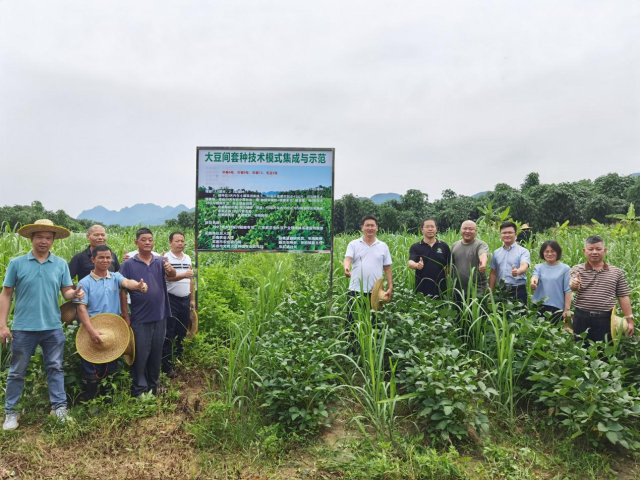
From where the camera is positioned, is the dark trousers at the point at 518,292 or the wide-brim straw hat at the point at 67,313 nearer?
the wide-brim straw hat at the point at 67,313

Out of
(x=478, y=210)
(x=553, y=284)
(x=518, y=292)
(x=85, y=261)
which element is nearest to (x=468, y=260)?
(x=518, y=292)

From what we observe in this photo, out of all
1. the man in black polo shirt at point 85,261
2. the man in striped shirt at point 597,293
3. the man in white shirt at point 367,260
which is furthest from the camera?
the man in white shirt at point 367,260

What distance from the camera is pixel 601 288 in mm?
4273

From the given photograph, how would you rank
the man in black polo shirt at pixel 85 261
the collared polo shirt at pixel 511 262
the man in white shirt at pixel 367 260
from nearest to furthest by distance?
the man in black polo shirt at pixel 85 261
the man in white shirt at pixel 367 260
the collared polo shirt at pixel 511 262

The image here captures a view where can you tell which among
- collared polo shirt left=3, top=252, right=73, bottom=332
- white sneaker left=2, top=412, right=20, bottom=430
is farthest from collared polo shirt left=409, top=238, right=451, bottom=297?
white sneaker left=2, top=412, right=20, bottom=430

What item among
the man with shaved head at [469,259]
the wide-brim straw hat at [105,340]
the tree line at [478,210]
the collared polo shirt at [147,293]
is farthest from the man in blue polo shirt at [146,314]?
the tree line at [478,210]

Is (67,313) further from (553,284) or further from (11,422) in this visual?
(553,284)

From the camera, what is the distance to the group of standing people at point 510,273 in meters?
4.28

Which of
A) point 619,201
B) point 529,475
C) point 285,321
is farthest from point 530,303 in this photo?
point 619,201

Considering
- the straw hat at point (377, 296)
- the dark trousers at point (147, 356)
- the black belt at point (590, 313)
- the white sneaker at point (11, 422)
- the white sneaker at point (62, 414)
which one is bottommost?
the white sneaker at point (11, 422)

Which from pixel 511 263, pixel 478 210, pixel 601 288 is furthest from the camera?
pixel 478 210

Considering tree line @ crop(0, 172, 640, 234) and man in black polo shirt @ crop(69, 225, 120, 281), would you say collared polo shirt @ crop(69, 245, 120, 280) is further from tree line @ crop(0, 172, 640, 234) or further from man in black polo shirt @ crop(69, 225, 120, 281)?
tree line @ crop(0, 172, 640, 234)

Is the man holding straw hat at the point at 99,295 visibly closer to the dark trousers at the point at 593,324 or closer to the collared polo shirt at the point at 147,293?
the collared polo shirt at the point at 147,293

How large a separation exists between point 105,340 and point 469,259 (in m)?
3.98
